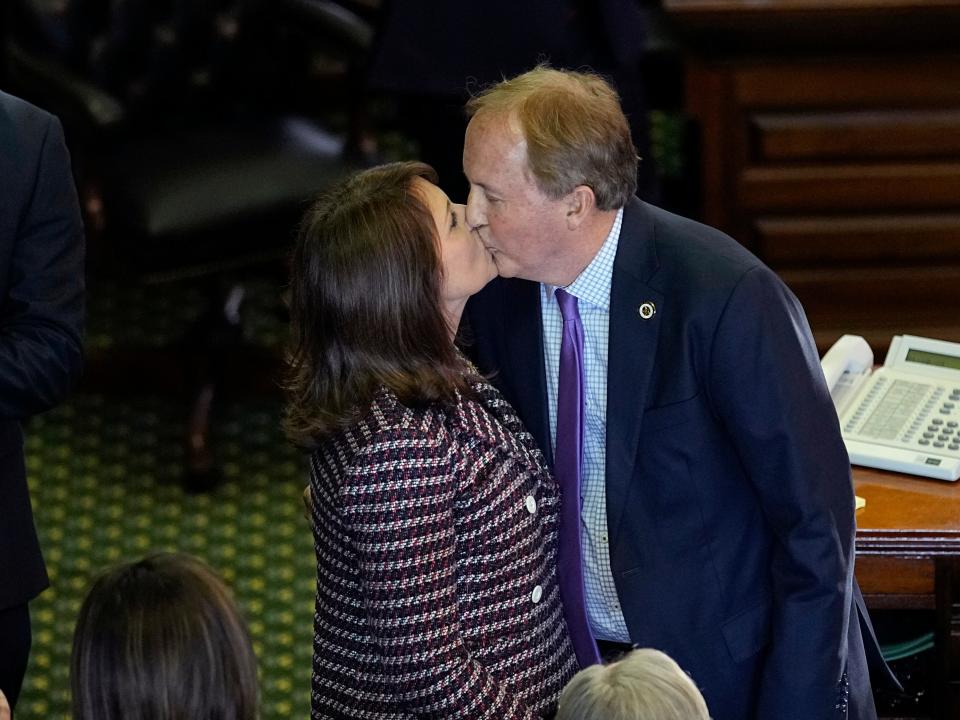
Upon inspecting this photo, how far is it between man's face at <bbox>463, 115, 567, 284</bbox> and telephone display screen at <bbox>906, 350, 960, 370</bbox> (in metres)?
0.94

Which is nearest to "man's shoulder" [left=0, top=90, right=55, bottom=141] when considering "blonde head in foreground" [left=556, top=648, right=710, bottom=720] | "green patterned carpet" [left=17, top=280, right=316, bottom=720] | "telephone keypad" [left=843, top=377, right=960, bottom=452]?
"blonde head in foreground" [left=556, top=648, right=710, bottom=720]

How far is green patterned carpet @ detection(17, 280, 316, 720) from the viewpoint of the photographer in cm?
379

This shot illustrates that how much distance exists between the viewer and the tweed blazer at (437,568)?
2.15 m

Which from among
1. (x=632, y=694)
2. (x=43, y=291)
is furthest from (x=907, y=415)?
(x=43, y=291)

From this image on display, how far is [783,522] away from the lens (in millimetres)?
2289

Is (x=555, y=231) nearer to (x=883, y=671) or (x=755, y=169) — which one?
(x=883, y=671)

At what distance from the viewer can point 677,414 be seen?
2.29 metres

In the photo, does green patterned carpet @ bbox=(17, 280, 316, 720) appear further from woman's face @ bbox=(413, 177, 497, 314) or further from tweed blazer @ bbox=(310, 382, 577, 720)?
woman's face @ bbox=(413, 177, 497, 314)

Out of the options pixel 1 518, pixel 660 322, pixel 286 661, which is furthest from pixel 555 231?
pixel 286 661

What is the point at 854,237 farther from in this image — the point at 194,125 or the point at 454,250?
the point at 454,250

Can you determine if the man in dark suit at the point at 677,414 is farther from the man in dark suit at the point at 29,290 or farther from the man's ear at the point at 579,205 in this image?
the man in dark suit at the point at 29,290

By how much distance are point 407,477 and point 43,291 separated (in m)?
0.77

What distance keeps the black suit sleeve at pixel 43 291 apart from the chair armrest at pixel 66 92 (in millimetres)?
1504

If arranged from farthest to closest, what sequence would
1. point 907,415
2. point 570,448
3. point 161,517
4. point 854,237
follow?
point 854,237
point 161,517
point 907,415
point 570,448
